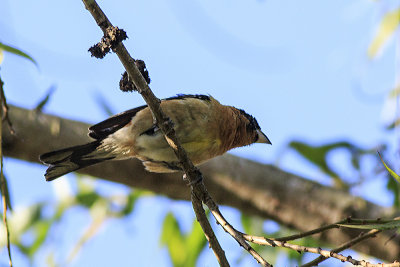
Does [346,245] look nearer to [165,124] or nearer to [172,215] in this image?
[165,124]

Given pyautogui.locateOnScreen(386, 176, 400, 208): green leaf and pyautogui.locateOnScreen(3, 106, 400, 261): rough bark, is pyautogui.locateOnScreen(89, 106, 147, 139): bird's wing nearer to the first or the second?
pyautogui.locateOnScreen(3, 106, 400, 261): rough bark

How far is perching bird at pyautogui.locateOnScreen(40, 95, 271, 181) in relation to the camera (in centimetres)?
381

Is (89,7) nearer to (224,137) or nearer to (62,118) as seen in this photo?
(224,137)

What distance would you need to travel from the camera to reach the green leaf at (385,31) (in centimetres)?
493

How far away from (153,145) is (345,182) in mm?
2276

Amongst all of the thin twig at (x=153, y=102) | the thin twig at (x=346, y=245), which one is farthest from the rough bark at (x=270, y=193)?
the thin twig at (x=346, y=245)

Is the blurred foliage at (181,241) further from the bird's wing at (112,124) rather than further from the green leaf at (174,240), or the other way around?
the bird's wing at (112,124)

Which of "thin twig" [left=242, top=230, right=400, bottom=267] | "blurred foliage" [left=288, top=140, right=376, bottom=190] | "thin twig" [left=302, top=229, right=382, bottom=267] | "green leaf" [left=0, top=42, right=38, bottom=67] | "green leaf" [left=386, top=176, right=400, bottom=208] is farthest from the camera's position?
"blurred foliage" [left=288, top=140, right=376, bottom=190]

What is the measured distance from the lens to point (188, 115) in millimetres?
3828

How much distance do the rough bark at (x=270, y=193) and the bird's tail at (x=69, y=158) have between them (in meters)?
0.49

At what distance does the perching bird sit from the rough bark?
556 millimetres

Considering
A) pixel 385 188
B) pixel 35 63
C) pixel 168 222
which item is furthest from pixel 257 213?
pixel 35 63

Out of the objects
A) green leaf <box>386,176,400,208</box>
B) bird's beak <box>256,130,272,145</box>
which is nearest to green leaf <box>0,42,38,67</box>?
bird's beak <box>256,130,272,145</box>

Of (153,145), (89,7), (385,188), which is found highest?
(385,188)
